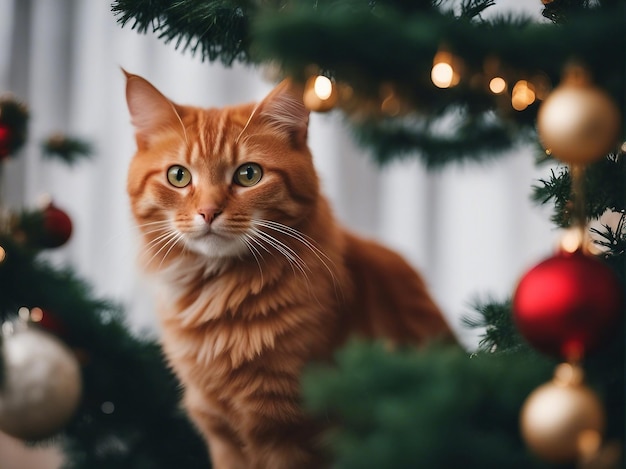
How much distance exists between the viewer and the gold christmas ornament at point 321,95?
926 mm

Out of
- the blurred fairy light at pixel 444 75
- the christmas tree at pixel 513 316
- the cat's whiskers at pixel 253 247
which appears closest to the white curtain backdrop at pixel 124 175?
the cat's whiskers at pixel 253 247

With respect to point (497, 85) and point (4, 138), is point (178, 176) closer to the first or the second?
point (4, 138)

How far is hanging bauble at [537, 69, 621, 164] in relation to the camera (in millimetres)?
534

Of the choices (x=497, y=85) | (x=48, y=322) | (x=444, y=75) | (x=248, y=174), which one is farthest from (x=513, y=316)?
(x=48, y=322)

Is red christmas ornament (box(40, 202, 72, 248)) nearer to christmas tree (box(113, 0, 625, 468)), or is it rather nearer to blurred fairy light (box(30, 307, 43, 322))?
blurred fairy light (box(30, 307, 43, 322))

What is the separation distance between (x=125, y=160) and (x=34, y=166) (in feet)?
0.97

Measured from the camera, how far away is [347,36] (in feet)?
1.73

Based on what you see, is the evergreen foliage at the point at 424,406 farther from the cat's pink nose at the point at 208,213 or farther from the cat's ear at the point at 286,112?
the cat's ear at the point at 286,112

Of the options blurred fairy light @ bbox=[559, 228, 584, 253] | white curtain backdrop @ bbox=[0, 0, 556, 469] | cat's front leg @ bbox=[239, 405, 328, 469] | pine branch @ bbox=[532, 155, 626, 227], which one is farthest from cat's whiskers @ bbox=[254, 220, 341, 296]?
white curtain backdrop @ bbox=[0, 0, 556, 469]

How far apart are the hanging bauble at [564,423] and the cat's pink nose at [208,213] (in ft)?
1.83

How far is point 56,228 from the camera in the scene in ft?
3.62

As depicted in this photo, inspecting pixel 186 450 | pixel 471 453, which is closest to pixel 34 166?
pixel 186 450

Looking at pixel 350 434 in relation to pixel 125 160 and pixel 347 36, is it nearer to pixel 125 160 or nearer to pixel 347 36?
pixel 347 36

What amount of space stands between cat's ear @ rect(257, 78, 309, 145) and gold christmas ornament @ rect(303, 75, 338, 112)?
3 centimetres
